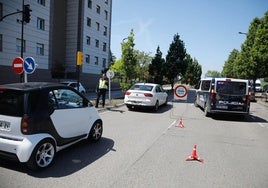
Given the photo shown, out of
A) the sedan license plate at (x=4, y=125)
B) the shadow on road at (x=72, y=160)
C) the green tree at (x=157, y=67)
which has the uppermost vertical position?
the green tree at (x=157, y=67)

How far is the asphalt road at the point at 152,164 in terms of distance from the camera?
4578mm

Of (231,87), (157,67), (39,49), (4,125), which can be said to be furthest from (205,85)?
(157,67)

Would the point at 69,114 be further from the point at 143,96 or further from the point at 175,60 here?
the point at 175,60

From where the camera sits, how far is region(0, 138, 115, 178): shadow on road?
4895 mm

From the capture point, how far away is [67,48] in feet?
128

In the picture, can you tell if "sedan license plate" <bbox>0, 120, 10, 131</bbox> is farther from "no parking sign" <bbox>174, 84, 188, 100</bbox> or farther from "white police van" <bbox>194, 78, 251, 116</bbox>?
"white police van" <bbox>194, 78, 251, 116</bbox>

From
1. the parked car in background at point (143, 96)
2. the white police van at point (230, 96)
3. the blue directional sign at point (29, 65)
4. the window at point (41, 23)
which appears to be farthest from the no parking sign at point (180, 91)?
the window at point (41, 23)

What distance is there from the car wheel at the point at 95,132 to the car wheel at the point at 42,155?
5.71 ft

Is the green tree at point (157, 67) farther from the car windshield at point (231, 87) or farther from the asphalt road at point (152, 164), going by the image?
the asphalt road at point (152, 164)

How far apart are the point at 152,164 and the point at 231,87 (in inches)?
340

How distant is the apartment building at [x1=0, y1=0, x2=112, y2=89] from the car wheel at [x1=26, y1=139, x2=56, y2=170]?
71.5ft

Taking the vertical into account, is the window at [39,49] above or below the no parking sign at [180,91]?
above

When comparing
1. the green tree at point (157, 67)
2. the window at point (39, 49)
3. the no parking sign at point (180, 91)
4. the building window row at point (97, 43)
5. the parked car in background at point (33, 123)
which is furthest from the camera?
the green tree at point (157, 67)

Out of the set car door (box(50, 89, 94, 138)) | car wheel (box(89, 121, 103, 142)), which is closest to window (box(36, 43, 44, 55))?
car wheel (box(89, 121, 103, 142))
